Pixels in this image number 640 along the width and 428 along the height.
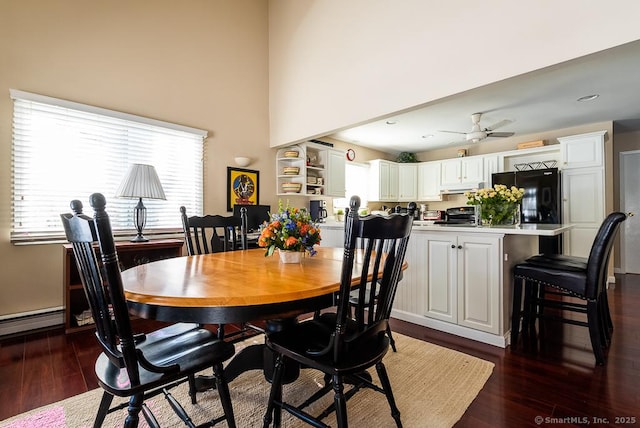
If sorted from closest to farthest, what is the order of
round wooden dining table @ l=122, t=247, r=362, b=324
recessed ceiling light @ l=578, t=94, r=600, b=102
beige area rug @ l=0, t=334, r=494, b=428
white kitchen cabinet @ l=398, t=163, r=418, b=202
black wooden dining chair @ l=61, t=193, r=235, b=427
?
black wooden dining chair @ l=61, t=193, r=235, b=427 → round wooden dining table @ l=122, t=247, r=362, b=324 → beige area rug @ l=0, t=334, r=494, b=428 → recessed ceiling light @ l=578, t=94, r=600, b=102 → white kitchen cabinet @ l=398, t=163, r=418, b=202

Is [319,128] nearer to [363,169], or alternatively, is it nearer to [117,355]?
[363,169]

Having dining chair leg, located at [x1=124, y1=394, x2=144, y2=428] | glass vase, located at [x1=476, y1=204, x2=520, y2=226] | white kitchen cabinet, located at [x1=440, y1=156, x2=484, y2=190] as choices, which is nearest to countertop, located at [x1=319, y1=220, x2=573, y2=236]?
glass vase, located at [x1=476, y1=204, x2=520, y2=226]

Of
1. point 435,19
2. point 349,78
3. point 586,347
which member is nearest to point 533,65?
point 435,19

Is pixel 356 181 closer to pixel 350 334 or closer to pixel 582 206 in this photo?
pixel 582 206

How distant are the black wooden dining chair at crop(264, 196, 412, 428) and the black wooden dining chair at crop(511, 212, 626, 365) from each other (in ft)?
5.20

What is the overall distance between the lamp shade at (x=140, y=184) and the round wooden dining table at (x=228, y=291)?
60.7 inches

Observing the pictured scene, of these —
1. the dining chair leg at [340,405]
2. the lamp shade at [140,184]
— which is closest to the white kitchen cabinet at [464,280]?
the dining chair leg at [340,405]

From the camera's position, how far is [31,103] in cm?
264

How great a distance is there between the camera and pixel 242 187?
4145 millimetres

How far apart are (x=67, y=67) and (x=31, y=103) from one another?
451 mm

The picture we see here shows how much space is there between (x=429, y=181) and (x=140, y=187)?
5358mm

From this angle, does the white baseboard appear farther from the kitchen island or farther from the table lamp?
the table lamp

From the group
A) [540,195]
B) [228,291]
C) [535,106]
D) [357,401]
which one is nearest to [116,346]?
[228,291]

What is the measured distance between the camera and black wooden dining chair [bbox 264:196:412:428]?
3.60ft
